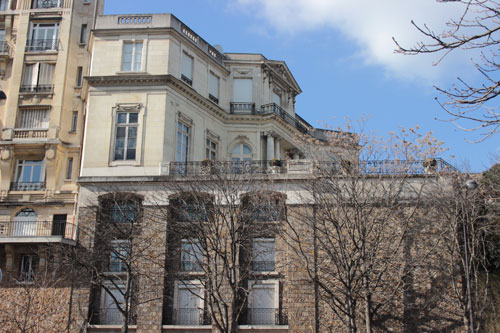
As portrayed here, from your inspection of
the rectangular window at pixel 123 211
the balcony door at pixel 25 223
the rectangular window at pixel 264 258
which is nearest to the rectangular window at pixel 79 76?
the balcony door at pixel 25 223

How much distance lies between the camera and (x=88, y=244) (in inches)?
1129

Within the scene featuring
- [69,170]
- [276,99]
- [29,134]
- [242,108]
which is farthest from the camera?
[276,99]

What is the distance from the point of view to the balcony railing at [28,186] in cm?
3278

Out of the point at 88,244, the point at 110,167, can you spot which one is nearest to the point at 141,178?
the point at 110,167

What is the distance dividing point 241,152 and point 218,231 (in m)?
9.19

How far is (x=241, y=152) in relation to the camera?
35.7m

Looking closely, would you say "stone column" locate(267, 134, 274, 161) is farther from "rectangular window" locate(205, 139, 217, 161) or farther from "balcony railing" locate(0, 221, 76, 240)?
"balcony railing" locate(0, 221, 76, 240)

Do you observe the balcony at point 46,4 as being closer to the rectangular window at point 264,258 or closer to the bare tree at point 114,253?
the bare tree at point 114,253

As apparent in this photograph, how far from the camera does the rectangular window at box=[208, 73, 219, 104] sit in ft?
116

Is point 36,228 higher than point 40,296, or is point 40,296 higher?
point 36,228

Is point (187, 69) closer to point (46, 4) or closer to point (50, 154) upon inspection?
point (50, 154)

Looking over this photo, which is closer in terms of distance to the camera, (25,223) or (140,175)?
(140,175)

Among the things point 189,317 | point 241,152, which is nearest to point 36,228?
point 189,317

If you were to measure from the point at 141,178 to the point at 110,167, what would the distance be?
79.1 inches
